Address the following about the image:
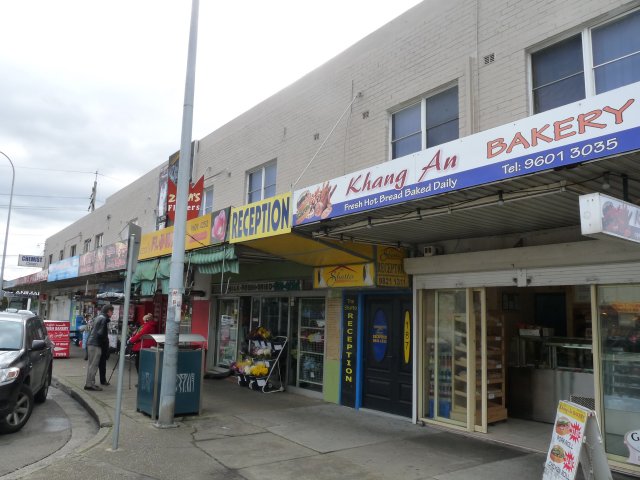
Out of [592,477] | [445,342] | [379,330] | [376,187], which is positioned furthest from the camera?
[379,330]

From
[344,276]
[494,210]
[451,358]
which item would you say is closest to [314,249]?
[344,276]

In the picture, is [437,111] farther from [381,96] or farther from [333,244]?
[333,244]

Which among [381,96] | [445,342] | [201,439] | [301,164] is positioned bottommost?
[201,439]

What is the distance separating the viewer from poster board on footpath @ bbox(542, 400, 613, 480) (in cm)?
478

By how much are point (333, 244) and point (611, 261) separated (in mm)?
4035

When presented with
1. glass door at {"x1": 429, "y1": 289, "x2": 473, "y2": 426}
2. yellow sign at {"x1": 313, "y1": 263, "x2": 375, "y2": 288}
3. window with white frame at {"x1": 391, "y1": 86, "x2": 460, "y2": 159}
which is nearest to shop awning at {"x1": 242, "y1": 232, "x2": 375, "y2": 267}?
yellow sign at {"x1": 313, "y1": 263, "x2": 375, "y2": 288}

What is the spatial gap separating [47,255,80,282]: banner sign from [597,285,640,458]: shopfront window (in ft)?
60.0

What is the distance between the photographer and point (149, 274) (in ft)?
41.9

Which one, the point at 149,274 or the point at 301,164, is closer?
the point at 301,164

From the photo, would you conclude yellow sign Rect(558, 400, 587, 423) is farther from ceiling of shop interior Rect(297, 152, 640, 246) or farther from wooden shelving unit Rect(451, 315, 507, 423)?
wooden shelving unit Rect(451, 315, 507, 423)

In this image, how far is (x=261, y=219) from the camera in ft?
28.0

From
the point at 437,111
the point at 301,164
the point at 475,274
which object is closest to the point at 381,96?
the point at 437,111

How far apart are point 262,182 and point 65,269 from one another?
1243cm

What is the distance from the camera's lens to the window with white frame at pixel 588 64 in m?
6.61
